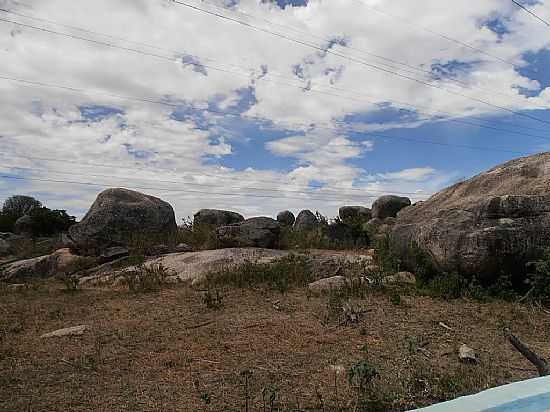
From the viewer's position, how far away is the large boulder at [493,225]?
8086 mm

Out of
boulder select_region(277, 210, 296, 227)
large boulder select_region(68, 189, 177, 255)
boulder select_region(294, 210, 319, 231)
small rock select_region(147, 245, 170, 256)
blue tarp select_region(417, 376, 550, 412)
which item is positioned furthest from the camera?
boulder select_region(277, 210, 296, 227)

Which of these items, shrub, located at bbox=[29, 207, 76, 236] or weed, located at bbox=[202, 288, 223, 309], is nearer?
weed, located at bbox=[202, 288, 223, 309]

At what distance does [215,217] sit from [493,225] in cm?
1123

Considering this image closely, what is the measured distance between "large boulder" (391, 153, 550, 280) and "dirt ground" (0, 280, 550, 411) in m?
0.81

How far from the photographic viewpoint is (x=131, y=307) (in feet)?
26.3

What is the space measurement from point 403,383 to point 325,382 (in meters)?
0.74

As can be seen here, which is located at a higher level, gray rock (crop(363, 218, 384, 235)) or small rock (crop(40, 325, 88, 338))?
gray rock (crop(363, 218, 384, 235))

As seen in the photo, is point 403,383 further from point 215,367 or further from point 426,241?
point 426,241

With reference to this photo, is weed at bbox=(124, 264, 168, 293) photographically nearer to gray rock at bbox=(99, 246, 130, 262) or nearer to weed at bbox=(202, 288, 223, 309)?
weed at bbox=(202, 288, 223, 309)

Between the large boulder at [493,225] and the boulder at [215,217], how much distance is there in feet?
30.1

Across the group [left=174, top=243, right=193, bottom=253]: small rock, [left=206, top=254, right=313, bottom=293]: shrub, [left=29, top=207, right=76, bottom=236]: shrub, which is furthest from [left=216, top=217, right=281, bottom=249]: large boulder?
[left=29, top=207, right=76, bottom=236]: shrub

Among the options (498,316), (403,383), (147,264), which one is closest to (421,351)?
Result: (403,383)

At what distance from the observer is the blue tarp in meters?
3.14

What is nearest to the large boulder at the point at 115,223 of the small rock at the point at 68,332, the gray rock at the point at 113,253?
the gray rock at the point at 113,253
